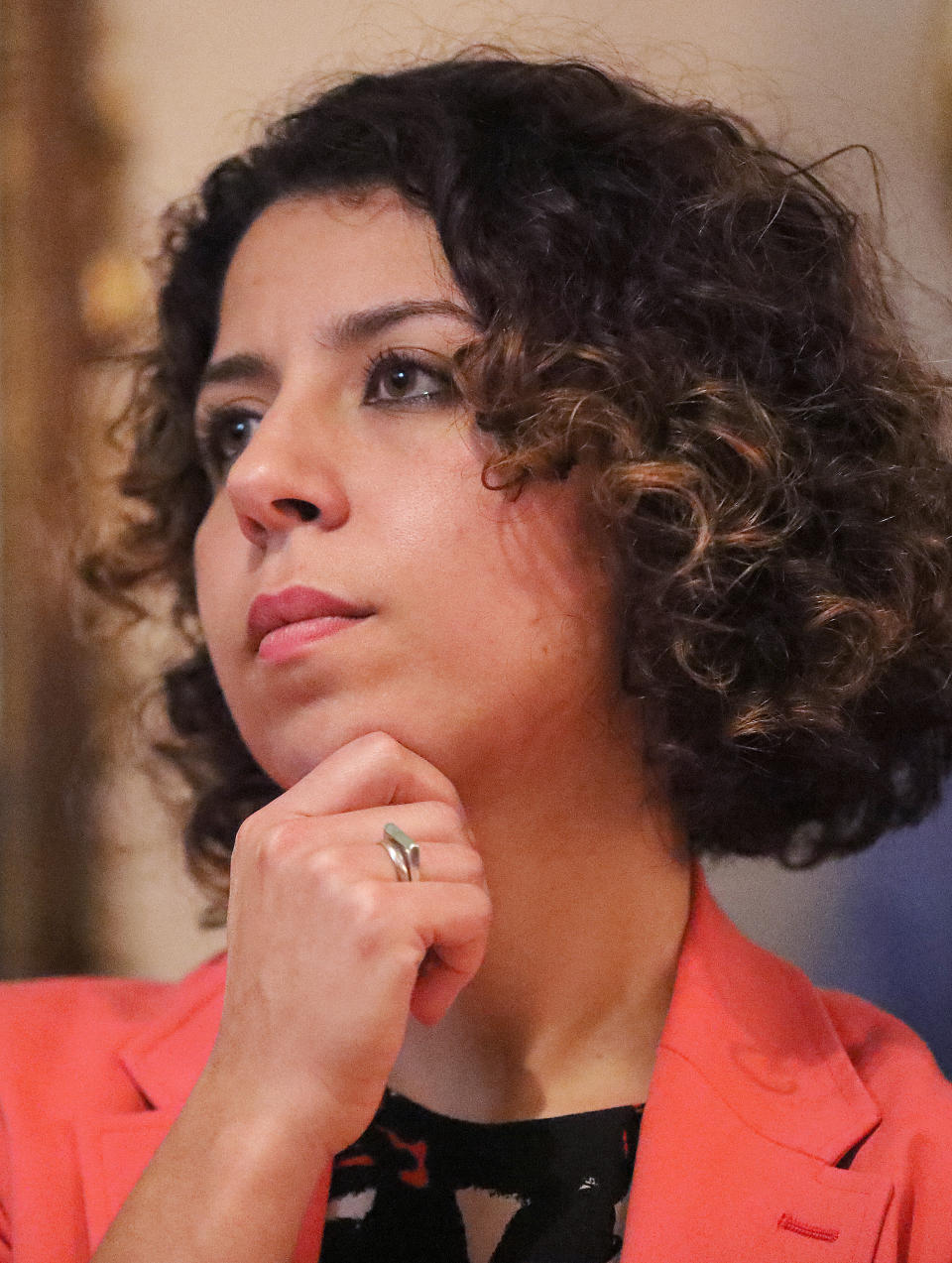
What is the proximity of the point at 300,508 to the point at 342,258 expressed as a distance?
0.20 meters

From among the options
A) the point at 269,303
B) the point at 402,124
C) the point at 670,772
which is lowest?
the point at 670,772

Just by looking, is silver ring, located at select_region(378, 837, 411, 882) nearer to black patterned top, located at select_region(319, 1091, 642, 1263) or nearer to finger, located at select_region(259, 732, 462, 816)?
finger, located at select_region(259, 732, 462, 816)

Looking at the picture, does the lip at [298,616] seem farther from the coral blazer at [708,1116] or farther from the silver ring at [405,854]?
the coral blazer at [708,1116]

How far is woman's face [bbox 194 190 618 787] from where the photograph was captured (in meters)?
0.86

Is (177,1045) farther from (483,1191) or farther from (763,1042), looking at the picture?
(763,1042)

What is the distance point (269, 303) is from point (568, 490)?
0.28 meters

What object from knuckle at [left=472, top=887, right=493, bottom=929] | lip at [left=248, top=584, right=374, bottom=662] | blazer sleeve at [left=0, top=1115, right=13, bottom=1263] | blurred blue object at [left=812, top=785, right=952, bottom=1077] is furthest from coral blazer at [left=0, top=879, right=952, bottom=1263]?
lip at [left=248, top=584, right=374, bottom=662]

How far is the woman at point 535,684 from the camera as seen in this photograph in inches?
32.5

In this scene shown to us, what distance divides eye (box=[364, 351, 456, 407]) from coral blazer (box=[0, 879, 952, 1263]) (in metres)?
0.49

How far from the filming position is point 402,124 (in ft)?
3.29

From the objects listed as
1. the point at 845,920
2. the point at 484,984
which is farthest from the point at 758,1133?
the point at 845,920

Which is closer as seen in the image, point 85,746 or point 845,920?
point 845,920

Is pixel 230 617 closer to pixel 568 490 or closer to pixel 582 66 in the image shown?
pixel 568 490

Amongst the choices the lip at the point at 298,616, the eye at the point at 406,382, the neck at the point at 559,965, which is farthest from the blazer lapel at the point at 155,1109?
the eye at the point at 406,382
